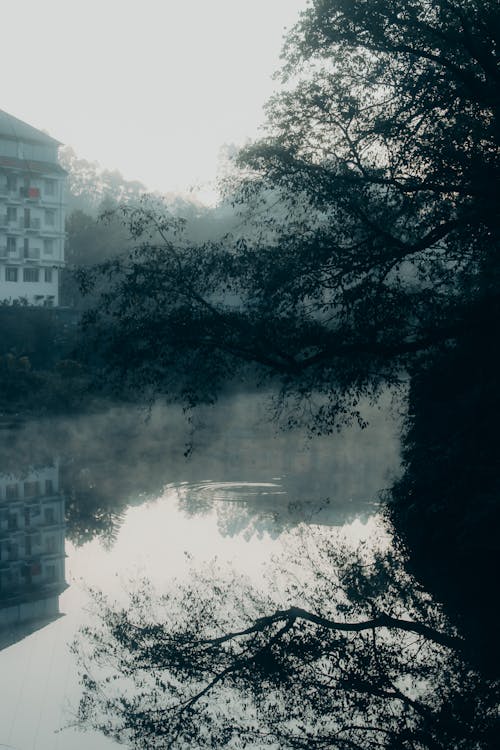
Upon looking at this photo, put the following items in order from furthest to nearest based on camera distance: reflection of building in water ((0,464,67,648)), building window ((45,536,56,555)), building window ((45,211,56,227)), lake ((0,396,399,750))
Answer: building window ((45,211,56,227)) < building window ((45,536,56,555)) < reflection of building in water ((0,464,67,648)) < lake ((0,396,399,750))

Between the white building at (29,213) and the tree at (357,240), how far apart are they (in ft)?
160

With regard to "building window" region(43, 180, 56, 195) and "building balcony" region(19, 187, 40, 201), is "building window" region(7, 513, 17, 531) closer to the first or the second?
"building balcony" region(19, 187, 40, 201)

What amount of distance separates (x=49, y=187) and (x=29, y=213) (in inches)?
77.6

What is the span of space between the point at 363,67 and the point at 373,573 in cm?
794

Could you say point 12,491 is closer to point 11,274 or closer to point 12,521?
point 12,521

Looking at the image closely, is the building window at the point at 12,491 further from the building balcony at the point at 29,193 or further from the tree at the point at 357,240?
the building balcony at the point at 29,193

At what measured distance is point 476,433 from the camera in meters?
15.2

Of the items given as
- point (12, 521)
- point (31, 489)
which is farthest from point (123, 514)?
point (31, 489)

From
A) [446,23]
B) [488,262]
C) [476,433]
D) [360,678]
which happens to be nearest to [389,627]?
[360,678]

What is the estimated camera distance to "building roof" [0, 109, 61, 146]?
2576 inches

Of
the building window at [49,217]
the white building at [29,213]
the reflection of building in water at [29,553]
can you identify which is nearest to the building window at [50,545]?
the reflection of building in water at [29,553]

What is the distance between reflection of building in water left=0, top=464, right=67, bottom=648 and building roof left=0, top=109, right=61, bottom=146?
152ft

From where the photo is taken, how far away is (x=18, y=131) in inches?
2616

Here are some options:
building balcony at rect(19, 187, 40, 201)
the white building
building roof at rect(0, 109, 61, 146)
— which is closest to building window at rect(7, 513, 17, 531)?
the white building
